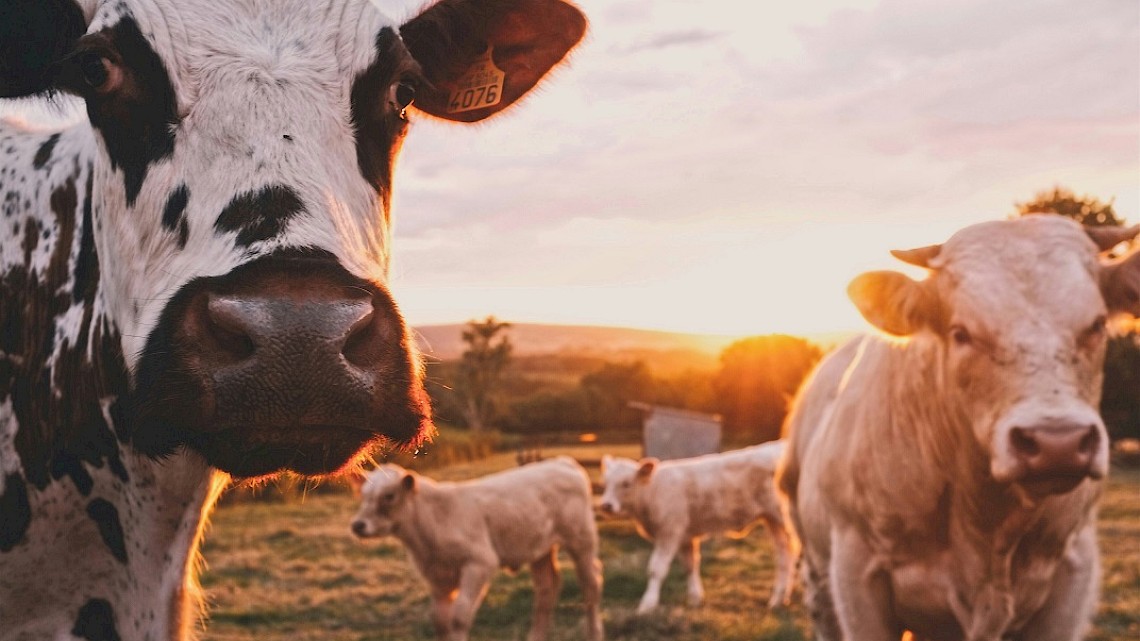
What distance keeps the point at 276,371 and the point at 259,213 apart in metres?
0.36

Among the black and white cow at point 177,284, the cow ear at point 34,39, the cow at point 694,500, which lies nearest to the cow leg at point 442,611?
the cow at point 694,500

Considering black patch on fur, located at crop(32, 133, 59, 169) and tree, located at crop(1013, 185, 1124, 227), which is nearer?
black patch on fur, located at crop(32, 133, 59, 169)

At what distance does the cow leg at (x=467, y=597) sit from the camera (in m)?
7.88

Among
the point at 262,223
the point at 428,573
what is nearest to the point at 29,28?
the point at 262,223

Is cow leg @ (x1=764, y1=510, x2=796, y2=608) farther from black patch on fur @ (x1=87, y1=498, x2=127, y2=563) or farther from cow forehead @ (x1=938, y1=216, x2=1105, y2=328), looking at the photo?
black patch on fur @ (x1=87, y1=498, x2=127, y2=563)

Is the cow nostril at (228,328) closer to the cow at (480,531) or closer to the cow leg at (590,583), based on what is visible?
the cow at (480,531)

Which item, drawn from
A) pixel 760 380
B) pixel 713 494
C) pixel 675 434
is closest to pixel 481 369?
pixel 760 380

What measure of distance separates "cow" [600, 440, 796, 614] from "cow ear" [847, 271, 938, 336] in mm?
7510

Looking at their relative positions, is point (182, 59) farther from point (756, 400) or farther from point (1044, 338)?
point (756, 400)

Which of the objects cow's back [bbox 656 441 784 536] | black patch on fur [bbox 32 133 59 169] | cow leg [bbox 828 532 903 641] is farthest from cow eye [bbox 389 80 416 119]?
cow's back [bbox 656 441 784 536]

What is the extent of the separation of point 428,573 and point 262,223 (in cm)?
742

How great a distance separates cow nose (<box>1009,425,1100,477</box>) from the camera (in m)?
3.05

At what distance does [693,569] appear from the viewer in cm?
1102

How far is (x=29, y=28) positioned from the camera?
90.3 inches
